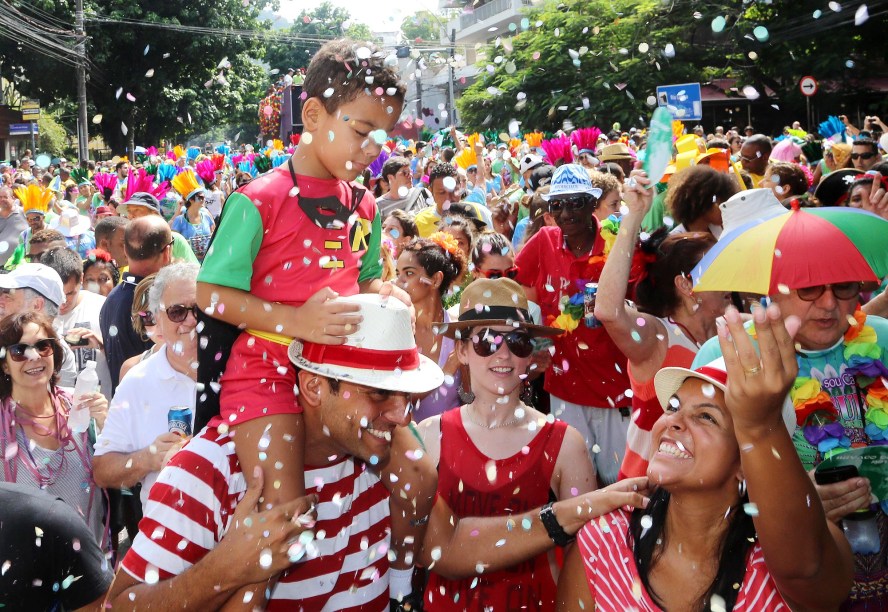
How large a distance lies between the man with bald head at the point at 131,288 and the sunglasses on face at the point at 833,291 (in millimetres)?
3614

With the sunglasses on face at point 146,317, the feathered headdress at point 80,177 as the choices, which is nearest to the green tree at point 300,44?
the feathered headdress at point 80,177

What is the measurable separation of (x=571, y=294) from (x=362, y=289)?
6.87 ft

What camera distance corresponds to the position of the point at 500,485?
126 inches

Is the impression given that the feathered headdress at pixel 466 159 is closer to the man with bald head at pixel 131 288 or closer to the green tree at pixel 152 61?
the man with bald head at pixel 131 288

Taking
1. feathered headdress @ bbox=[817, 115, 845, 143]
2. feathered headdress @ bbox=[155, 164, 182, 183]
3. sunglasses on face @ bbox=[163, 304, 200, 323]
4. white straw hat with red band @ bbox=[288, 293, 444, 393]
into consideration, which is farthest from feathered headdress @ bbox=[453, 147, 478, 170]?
white straw hat with red band @ bbox=[288, 293, 444, 393]

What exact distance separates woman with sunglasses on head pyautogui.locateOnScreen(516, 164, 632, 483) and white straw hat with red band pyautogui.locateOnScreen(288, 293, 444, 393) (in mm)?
2059

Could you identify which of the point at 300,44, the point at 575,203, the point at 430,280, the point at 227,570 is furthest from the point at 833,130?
the point at 300,44

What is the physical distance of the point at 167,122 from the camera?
3894cm

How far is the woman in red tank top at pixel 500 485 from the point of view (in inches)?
111

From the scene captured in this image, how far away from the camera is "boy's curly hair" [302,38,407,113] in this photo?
2.88 metres

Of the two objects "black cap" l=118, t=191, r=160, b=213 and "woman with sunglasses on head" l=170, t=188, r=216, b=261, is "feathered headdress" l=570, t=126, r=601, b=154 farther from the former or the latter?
"woman with sunglasses on head" l=170, t=188, r=216, b=261

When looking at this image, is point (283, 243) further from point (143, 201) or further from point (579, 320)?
point (143, 201)

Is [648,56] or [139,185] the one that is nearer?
[139,185]

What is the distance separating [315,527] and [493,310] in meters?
1.41
